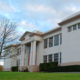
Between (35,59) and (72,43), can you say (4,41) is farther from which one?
(35,59)

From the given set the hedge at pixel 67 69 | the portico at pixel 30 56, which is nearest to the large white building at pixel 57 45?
the portico at pixel 30 56

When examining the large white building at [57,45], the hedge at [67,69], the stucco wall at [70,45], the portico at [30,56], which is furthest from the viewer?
the portico at [30,56]

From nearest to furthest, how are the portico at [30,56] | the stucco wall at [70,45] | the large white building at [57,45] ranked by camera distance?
the stucco wall at [70,45], the large white building at [57,45], the portico at [30,56]

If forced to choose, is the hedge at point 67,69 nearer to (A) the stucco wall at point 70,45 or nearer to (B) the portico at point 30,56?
(A) the stucco wall at point 70,45

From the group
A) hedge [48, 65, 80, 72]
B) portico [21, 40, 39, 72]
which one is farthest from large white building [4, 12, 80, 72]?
hedge [48, 65, 80, 72]

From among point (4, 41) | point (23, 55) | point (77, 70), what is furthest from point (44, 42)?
point (4, 41)

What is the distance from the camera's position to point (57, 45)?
26453 mm

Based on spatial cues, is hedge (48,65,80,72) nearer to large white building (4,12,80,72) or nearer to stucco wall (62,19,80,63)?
large white building (4,12,80,72)

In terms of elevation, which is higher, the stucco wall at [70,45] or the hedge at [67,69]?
the stucco wall at [70,45]

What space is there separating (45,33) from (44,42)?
2083 mm

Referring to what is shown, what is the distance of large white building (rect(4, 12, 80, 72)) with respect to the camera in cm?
2153

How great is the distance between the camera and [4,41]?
1594 cm

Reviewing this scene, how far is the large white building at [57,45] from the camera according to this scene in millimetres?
21531

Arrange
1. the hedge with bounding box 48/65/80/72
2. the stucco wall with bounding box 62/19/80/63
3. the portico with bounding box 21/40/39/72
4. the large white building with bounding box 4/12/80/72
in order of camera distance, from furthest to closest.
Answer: the portico with bounding box 21/40/39/72 < the large white building with bounding box 4/12/80/72 < the stucco wall with bounding box 62/19/80/63 < the hedge with bounding box 48/65/80/72
